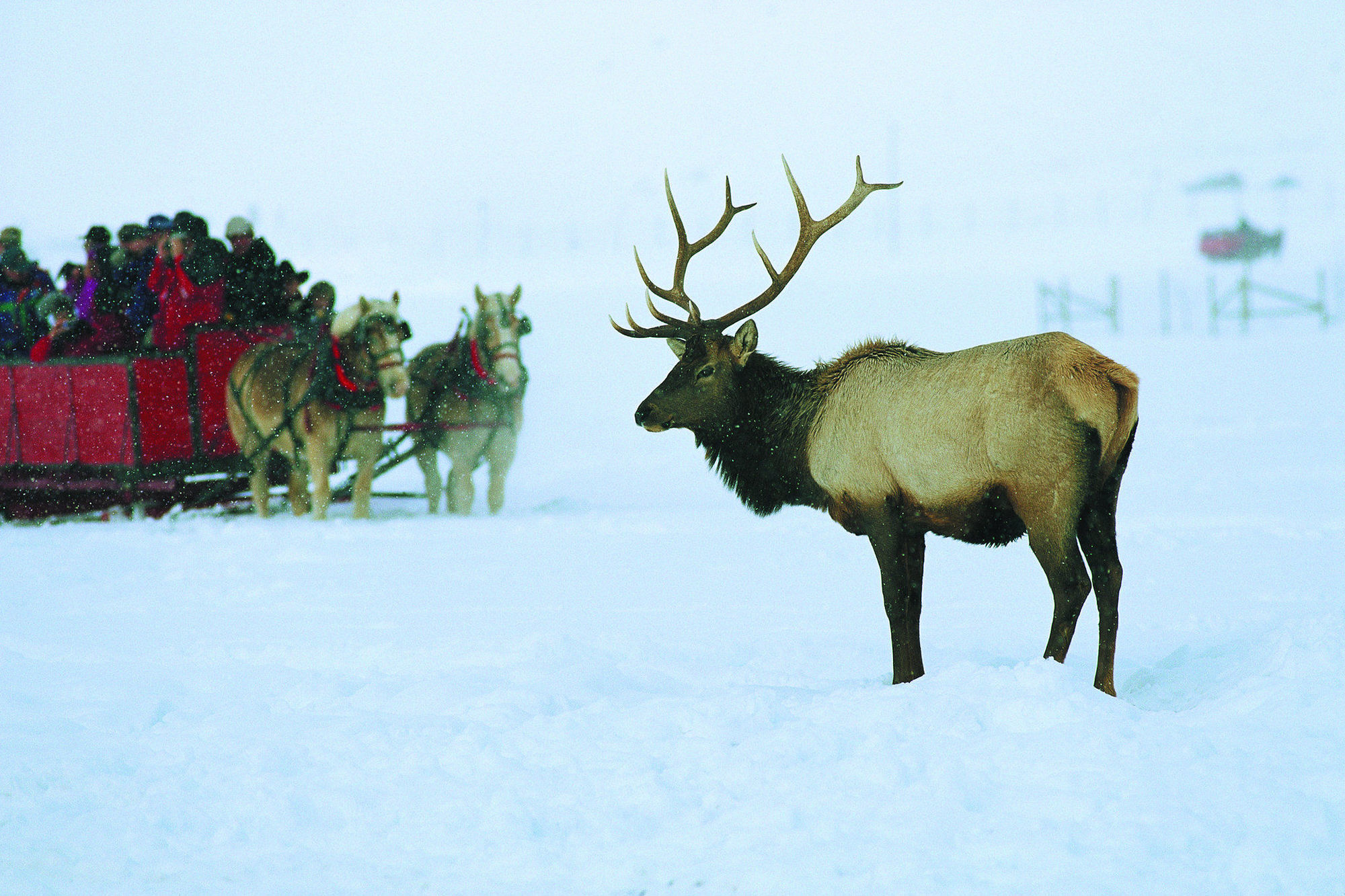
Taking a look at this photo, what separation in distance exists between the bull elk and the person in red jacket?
6.43 meters

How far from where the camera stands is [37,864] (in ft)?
11.7

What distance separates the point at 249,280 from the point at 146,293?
0.88 metres

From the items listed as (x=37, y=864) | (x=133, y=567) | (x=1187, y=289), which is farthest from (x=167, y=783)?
(x=1187, y=289)

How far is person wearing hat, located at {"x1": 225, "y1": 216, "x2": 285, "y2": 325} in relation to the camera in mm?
11070

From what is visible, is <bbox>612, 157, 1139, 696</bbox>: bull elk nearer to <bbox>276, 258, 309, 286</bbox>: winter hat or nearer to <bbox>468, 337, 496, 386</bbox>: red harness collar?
<bbox>468, 337, 496, 386</bbox>: red harness collar

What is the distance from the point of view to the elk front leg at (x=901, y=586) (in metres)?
4.86

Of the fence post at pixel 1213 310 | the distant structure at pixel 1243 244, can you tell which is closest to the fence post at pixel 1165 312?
the fence post at pixel 1213 310

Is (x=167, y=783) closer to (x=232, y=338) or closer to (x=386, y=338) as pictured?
(x=386, y=338)

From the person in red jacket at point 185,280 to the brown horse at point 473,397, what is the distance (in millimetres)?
1897

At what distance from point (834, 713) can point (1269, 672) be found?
166 centimetres

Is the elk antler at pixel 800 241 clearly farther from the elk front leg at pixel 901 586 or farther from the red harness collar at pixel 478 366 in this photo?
the red harness collar at pixel 478 366

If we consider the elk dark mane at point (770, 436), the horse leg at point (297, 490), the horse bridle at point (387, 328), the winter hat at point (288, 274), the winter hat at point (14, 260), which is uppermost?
the winter hat at point (14, 260)

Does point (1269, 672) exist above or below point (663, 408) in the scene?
below

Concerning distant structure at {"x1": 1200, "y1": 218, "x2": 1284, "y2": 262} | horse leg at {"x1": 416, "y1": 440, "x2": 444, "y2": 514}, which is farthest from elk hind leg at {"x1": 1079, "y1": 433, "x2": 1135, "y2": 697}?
distant structure at {"x1": 1200, "y1": 218, "x2": 1284, "y2": 262}
